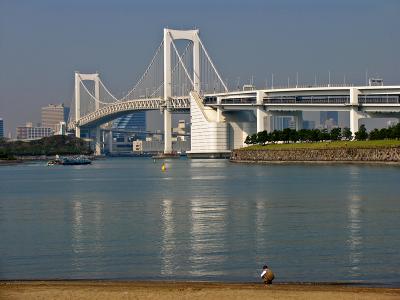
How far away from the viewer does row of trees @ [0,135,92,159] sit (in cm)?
12269

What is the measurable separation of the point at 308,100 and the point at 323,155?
1021 cm

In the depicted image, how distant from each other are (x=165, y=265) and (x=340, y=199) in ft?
49.0

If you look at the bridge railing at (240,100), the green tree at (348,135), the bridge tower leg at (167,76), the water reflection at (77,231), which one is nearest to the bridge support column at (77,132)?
the bridge tower leg at (167,76)

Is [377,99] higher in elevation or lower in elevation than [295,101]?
lower

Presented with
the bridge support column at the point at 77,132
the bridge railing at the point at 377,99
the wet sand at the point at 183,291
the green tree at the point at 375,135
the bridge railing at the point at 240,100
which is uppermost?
the bridge railing at the point at 240,100

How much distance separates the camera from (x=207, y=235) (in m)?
20.4

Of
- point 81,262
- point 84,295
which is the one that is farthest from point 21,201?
point 84,295

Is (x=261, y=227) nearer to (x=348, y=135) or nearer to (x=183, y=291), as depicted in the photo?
(x=183, y=291)

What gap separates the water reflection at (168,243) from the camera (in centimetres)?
1592

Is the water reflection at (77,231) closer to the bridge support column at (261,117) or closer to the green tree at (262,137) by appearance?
the green tree at (262,137)

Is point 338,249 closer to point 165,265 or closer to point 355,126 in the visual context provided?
point 165,265

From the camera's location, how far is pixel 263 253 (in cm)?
1745

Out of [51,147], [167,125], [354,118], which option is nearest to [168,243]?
[354,118]

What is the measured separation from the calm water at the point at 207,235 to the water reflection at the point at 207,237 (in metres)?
0.02
